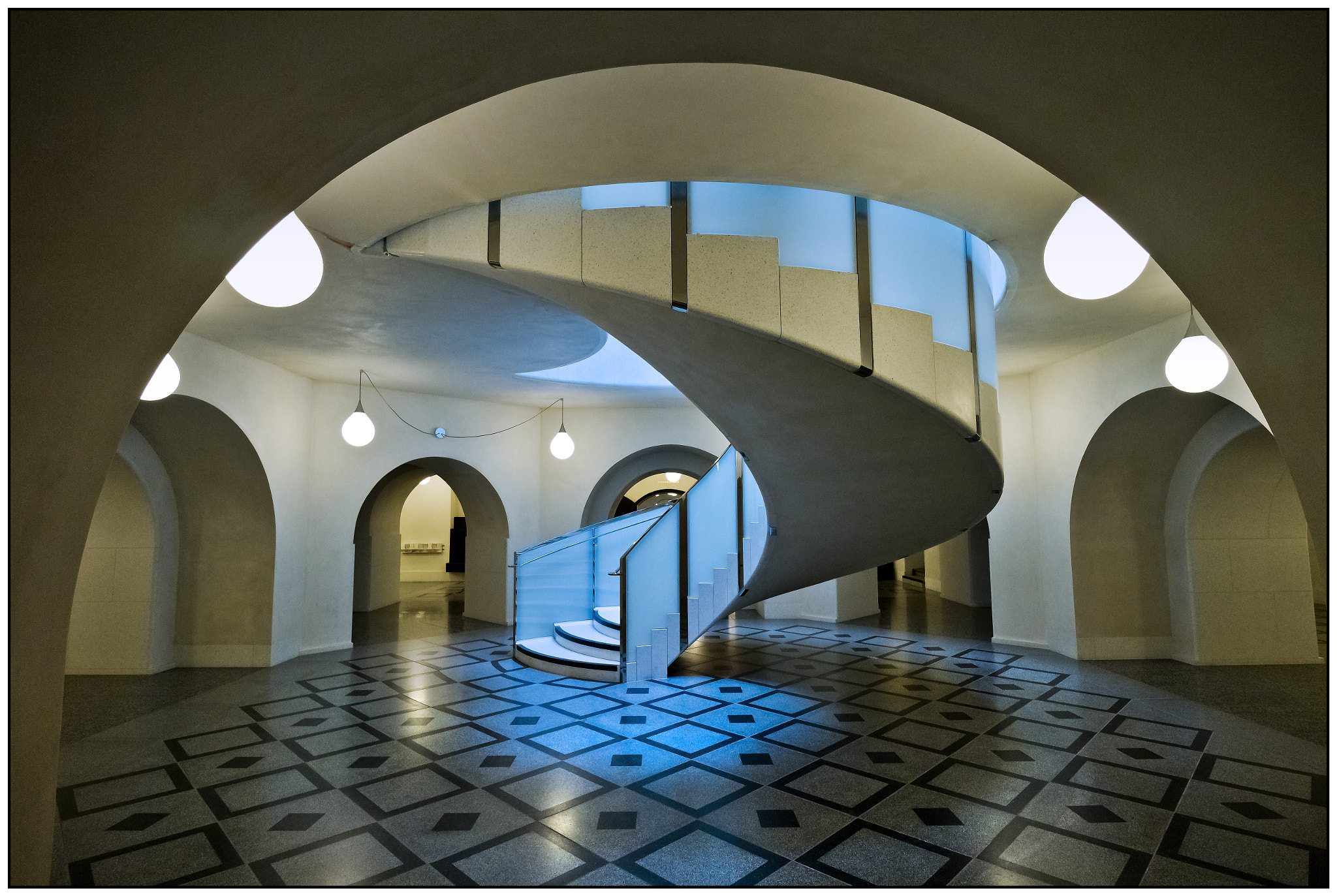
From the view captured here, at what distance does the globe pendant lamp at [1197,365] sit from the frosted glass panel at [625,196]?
344 centimetres

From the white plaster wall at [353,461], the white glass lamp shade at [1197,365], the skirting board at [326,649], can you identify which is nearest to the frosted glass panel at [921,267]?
the white glass lamp shade at [1197,365]

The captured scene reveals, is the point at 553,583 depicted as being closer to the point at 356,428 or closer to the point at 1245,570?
the point at 356,428

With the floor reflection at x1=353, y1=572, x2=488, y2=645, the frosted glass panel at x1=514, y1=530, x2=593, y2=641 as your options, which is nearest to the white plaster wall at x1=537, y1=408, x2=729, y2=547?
the floor reflection at x1=353, y1=572, x2=488, y2=645

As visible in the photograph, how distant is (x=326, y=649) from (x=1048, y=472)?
28.9ft

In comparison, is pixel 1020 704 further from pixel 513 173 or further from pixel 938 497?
pixel 513 173

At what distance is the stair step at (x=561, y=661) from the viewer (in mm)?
7207

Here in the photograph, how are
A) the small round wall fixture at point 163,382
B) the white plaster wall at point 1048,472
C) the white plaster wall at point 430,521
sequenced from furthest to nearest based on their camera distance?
the white plaster wall at point 430,521 → the white plaster wall at point 1048,472 → the small round wall fixture at point 163,382

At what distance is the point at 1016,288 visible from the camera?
5375 mm

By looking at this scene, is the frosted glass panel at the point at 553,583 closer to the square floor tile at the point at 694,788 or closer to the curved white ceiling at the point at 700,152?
the square floor tile at the point at 694,788

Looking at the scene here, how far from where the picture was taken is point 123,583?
24.8ft

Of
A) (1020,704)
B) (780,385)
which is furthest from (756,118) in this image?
(1020,704)

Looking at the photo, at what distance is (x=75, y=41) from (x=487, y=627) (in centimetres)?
1013

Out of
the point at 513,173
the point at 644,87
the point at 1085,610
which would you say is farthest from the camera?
the point at 1085,610

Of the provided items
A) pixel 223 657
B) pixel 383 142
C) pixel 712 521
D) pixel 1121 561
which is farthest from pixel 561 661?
pixel 383 142
